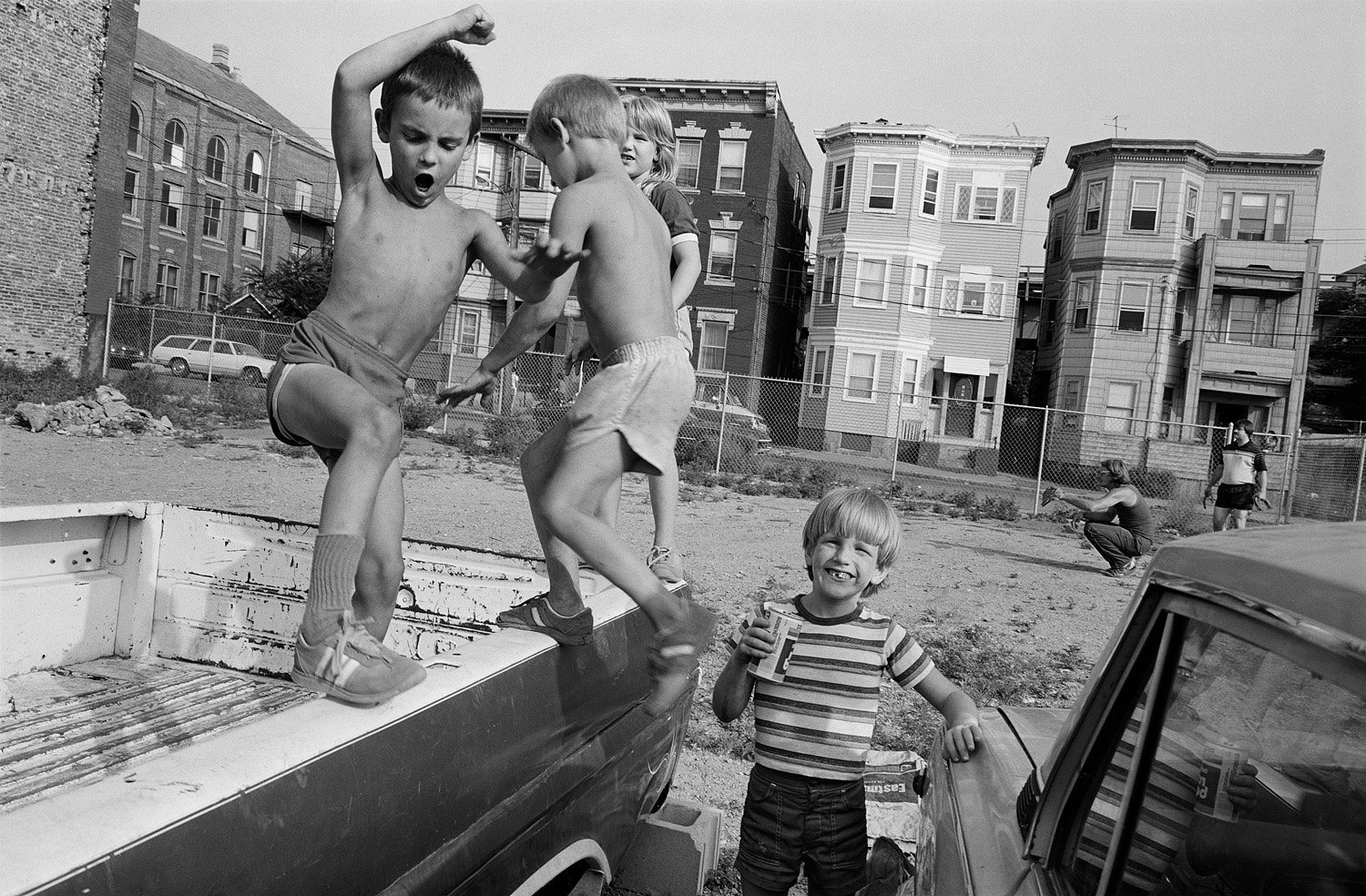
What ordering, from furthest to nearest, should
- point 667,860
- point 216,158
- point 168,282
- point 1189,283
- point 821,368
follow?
point 216,158, point 168,282, point 821,368, point 1189,283, point 667,860

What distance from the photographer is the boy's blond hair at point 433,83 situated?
2.88 meters

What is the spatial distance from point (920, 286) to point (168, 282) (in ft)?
95.6

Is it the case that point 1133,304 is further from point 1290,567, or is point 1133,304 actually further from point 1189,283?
point 1290,567

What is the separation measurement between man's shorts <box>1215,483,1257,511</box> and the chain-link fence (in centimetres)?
427

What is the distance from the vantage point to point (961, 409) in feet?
115

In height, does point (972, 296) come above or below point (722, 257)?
below

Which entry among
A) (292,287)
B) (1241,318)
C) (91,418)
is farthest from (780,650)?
(292,287)

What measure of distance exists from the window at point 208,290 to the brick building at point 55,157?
20953 mm

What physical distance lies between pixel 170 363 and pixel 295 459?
1559 cm

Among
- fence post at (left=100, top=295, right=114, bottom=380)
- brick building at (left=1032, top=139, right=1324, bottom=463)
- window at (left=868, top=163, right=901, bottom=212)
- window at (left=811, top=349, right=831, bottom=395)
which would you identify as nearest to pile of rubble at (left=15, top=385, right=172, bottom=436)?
fence post at (left=100, top=295, right=114, bottom=380)

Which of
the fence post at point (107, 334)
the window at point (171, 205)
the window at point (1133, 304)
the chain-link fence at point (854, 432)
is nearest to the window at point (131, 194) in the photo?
the window at point (171, 205)

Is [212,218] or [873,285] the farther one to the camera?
[212,218]

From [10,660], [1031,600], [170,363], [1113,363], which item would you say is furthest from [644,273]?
[1113,363]

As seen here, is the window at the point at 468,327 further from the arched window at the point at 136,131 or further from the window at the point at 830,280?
the arched window at the point at 136,131
